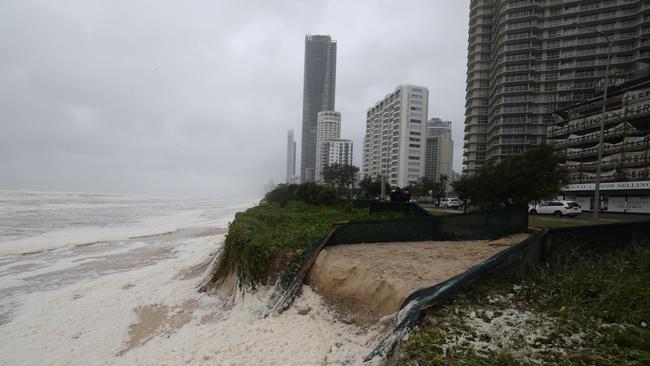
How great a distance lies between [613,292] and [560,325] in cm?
125

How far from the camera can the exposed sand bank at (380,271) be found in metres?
4.99

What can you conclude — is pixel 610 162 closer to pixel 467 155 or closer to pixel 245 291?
pixel 467 155

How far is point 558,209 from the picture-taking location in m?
26.1

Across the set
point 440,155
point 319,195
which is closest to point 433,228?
point 319,195

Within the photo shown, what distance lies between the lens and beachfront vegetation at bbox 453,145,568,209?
15.0 metres

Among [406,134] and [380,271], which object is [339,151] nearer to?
[406,134]

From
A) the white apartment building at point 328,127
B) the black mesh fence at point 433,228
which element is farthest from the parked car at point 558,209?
the white apartment building at point 328,127

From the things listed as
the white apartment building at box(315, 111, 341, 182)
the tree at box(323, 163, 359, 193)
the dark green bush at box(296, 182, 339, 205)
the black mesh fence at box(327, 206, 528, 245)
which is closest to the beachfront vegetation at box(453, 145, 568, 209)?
the black mesh fence at box(327, 206, 528, 245)

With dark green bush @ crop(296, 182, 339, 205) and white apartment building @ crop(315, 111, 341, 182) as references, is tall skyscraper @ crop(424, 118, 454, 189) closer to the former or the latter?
white apartment building @ crop(315, 111, 341, 182)

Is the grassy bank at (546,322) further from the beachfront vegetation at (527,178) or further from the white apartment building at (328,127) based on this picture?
the white apartment building at (328,127)

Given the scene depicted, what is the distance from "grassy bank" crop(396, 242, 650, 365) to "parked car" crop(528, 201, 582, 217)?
2572cm

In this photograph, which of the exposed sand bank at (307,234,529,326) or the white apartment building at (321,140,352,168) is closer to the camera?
the exposed sand bank at (307,234,529,326)

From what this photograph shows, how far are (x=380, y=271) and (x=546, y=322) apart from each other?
273 cm

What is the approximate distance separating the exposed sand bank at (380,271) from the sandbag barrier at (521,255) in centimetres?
73
